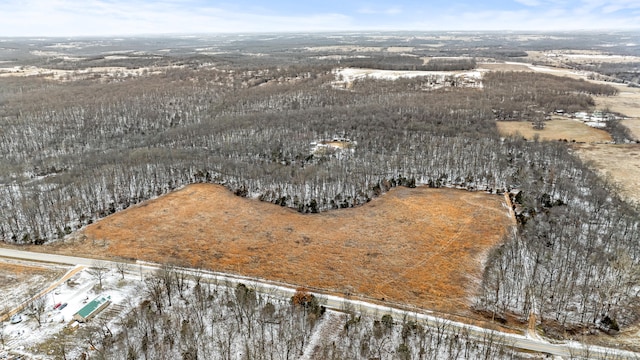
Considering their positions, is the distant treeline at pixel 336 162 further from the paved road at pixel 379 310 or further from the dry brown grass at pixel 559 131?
the dry brown grass at pixel 559 131

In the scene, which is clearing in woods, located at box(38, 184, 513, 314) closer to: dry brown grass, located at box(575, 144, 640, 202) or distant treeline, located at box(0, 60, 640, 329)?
distant treeline, located at box(0, 60, 640, 329)

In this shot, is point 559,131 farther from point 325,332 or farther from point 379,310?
point 325,332

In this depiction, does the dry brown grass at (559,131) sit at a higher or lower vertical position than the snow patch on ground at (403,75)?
lower

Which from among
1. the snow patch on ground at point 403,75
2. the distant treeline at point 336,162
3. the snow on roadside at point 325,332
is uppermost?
the snow patch on ground at point 403,75

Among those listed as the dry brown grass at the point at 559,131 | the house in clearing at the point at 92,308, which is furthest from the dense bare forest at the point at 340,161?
the house in clearing at the point at 92,308

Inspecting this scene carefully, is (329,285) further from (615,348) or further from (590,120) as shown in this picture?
(590,120)

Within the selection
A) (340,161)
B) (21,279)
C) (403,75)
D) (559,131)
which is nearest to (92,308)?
(21,279)
